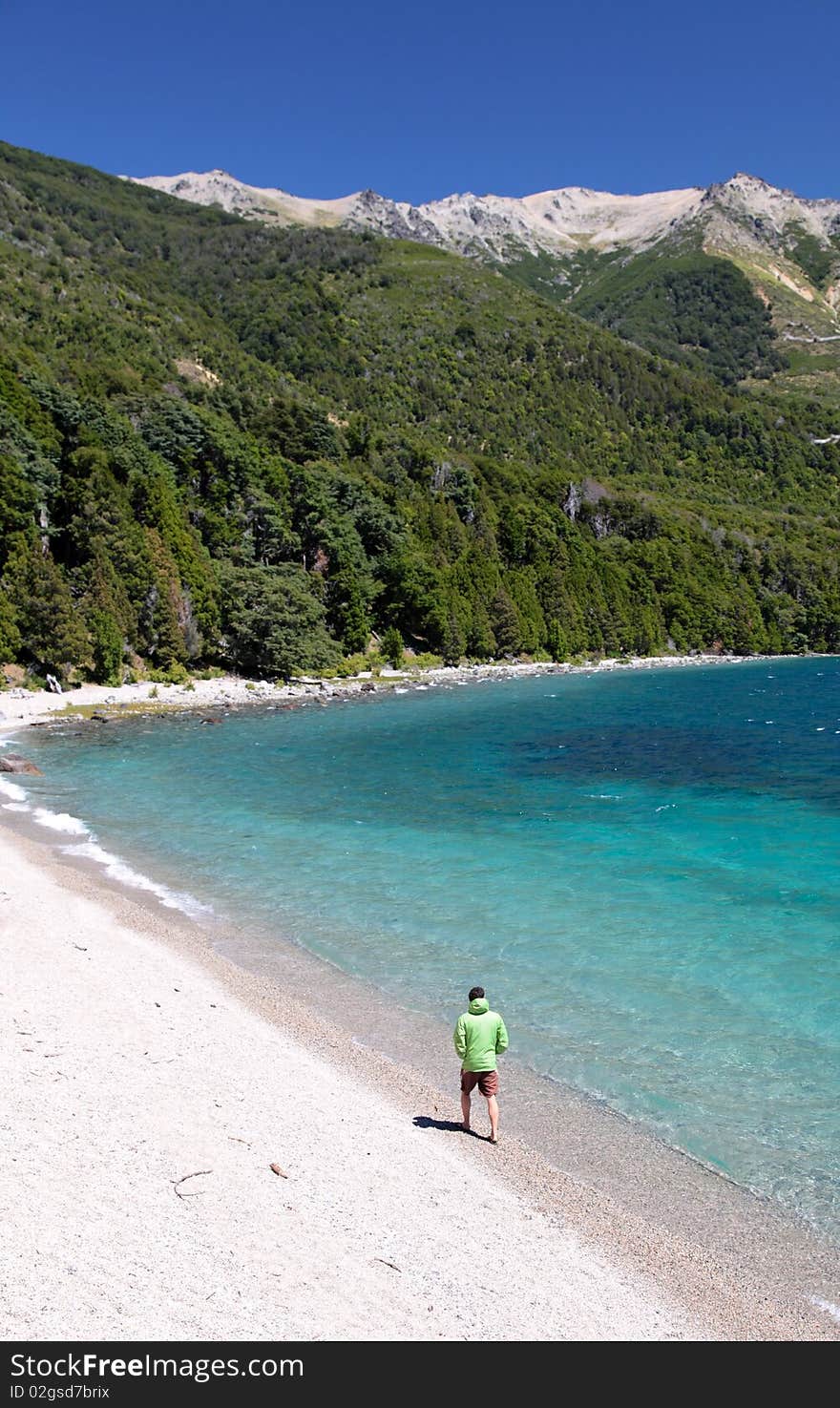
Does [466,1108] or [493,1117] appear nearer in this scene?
[493,1117]

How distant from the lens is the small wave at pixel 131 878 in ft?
66.5

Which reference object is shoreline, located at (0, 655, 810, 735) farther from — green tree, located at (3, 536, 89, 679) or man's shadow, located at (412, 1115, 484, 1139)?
man's shadow, located at (412, 1115, 484, 1139)

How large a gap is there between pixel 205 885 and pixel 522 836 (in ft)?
33.7

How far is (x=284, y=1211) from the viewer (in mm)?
8859

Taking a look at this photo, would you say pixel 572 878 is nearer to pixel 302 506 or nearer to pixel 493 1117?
pixel 493 1117

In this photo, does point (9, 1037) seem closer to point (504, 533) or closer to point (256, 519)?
point (256, 519)

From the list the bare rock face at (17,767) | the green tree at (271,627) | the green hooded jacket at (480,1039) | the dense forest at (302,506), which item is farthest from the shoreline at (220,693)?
the green hooded jacket at (480,1039)

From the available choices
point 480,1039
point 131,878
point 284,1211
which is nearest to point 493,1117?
point 480,1039

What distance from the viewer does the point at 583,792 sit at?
35.2 metres

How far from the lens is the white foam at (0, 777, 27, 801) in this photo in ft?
105

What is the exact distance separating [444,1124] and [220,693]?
6094 cm

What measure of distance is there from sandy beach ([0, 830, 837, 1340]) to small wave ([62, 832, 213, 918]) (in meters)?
6.32

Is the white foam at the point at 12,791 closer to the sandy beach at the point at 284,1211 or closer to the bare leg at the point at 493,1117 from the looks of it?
the sandy beach at the point at 284,1211

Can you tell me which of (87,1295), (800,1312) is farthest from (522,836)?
(87,1295)
